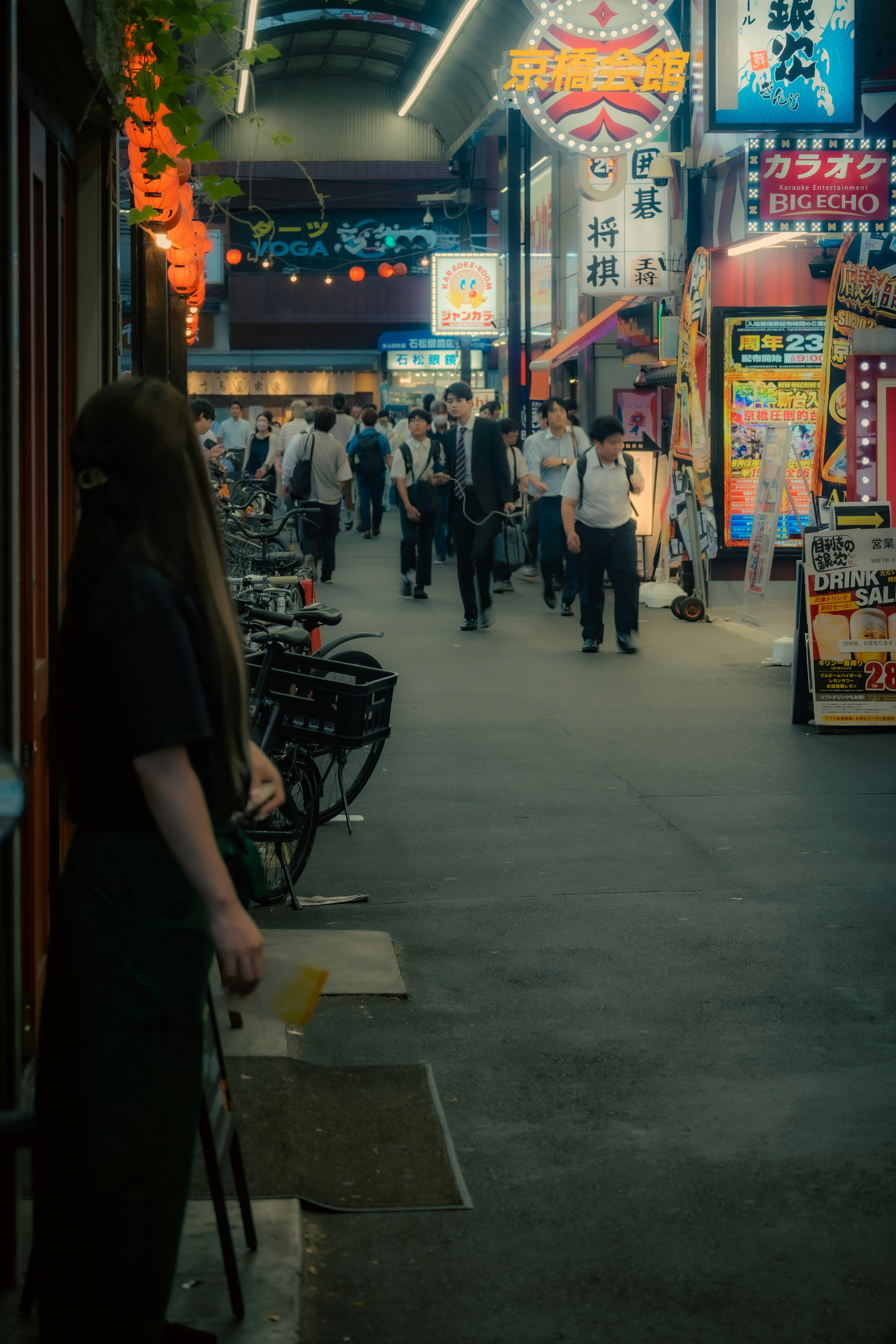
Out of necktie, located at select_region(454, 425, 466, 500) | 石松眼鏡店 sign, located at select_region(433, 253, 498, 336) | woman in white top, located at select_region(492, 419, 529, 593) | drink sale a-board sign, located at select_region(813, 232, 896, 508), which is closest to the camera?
drink sale a-board sign, located at select_region(813, 232, 896, 508)

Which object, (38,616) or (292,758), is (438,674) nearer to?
(292,758)

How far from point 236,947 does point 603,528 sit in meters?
10.5

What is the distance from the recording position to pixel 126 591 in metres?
2.33

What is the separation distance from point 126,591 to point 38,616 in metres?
2.14

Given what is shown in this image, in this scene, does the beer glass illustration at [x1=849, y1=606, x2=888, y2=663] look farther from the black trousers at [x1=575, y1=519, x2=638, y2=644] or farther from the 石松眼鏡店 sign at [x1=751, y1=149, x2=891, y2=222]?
the 石松眼鏡店 sign at [x1=751, y1=149, x2=891, y2=222]

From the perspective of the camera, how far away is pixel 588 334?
69.8 ft

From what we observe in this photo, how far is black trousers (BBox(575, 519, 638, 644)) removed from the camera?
1254 centimetres

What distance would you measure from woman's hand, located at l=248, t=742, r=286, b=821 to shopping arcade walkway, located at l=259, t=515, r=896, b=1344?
1.06 m

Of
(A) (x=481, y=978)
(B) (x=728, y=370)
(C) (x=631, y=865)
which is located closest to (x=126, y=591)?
(A) (x=481, y=978)

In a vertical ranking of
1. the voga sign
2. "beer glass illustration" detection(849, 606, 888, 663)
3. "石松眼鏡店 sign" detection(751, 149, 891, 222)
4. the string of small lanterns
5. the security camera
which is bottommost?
"beer glass illustration" detection(849, 606, 888, 663)

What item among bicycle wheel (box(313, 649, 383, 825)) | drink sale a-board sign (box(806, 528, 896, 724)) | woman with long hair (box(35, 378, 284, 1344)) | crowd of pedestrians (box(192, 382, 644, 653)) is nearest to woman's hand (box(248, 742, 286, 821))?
woman with long hair (box(35, 378, 284, 1344))

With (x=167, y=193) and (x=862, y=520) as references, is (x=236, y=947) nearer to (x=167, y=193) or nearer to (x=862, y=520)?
(x=167, y=193)

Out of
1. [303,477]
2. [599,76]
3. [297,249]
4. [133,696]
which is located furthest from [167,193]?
[297,249]

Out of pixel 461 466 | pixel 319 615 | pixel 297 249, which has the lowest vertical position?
pixel 319 615
